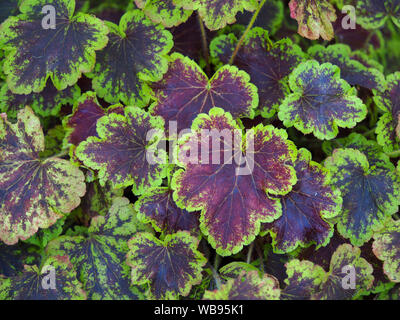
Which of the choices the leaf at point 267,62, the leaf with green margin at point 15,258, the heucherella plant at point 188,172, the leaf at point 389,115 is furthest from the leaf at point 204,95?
the leaf with green margin at point 15,258

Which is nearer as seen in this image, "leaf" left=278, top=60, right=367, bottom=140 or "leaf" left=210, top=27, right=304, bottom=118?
"leaf" left=278, top=60, right=367, bottom=140

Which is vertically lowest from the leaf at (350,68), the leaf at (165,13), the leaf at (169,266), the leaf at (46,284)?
the leaf at (46,284)

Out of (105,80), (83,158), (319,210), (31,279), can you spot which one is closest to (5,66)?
(105,80)

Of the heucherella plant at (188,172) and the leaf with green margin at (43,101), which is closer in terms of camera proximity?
the heucherella plant at (188,172)

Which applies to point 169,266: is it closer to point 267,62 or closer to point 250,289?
point 250,289

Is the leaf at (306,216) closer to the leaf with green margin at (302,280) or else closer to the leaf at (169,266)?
the leaf with green margin at (302,280)

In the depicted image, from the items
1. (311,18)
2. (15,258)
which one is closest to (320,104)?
(311,18)

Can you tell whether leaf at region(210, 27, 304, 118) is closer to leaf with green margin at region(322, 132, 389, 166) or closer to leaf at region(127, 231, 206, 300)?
leaf with green margin at region(322, 132, 389, 166)

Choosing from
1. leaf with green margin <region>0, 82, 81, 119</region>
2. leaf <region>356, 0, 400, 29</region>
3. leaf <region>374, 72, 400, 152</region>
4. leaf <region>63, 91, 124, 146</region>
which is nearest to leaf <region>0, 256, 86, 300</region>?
leaf <region>63, 91, 124, 146</region>
